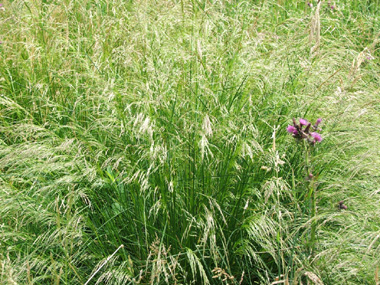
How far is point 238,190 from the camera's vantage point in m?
2.06

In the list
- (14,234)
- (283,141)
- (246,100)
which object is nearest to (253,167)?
(283,141)

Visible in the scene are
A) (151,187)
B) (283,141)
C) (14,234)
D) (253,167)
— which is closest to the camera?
(14,234)

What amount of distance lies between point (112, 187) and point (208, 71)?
2.49 ft

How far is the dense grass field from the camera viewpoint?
5.89ft

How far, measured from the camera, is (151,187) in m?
2.00

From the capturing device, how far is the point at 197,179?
1.93 metres

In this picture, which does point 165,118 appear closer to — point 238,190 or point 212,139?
point 212,139

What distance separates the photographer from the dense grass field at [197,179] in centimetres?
179

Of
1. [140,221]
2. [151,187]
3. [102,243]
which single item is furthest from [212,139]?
[102,243]

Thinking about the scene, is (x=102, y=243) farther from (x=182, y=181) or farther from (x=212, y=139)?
(x=212, y=139)

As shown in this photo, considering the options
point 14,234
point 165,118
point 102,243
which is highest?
point 165,118

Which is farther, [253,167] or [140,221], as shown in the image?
[253,167]

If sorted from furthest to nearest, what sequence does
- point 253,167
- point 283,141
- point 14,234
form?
point 283,141
point 253,167
point 14,234

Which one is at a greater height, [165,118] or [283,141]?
[165,118]
